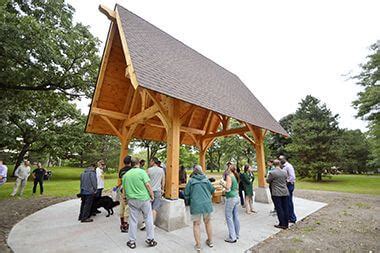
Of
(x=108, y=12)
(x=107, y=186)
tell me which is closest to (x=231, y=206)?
(x=108, y=12)

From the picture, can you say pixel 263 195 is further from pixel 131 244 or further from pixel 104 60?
pixel 104 60

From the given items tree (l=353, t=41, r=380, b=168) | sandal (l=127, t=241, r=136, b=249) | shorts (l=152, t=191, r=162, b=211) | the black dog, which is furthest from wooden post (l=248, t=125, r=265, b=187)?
tree (l=353, t=41, r=380, b=168)

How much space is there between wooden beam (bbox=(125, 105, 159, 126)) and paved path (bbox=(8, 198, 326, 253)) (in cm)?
318

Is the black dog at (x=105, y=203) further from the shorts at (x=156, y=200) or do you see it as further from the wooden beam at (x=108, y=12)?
the wooden beam at (x=108, y=12)

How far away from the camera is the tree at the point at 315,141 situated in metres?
19.3

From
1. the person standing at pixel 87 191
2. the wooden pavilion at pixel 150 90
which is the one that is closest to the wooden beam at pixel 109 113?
the wooden pavilion at pixel 150 90

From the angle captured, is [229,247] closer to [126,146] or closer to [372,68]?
[126,146]

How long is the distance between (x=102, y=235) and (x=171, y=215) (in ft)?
5.23

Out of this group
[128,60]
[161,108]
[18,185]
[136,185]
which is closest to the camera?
[136,185]

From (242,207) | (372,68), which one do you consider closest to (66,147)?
(242,207)

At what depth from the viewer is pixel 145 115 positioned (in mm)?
6203

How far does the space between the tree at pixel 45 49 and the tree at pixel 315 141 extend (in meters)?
20.7

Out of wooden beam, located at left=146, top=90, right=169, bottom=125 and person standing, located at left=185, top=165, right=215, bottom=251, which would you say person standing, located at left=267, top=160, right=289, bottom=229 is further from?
wooden beam, located at left=146, top=90, right=169, bottom=125

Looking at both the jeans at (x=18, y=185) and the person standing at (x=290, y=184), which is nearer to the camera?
the person standing at (x=290, y=184)
